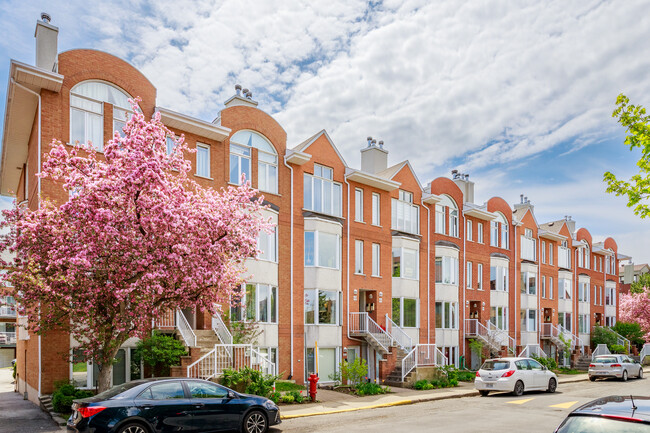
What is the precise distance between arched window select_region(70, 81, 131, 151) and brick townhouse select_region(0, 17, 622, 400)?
0.04 metres

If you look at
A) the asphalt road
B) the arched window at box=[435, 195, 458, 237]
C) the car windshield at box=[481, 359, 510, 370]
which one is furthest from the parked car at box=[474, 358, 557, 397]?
the arched window at box=[435, 195, 458, 237]

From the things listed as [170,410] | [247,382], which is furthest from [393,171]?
[170,410]

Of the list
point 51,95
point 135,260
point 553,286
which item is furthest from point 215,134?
point 553,286

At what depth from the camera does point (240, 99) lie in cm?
2420

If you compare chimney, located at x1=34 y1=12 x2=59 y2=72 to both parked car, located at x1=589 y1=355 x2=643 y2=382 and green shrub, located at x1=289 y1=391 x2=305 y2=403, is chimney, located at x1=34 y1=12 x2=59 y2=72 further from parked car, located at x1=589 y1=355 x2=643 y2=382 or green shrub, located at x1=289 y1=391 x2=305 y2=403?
parked car, located at x1=589 y1=355 x2=643 y2=382

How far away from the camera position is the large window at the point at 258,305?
22.0 m

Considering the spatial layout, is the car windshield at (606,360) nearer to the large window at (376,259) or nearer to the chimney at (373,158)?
the large window at (376,259)

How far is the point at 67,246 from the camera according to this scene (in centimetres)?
1345

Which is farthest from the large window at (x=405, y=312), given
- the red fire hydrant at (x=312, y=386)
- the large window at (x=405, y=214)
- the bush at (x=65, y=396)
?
the bush at (x=65, y=396)

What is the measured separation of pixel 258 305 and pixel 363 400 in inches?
Result: 228

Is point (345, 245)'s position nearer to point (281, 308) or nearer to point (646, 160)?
point (281, 308)

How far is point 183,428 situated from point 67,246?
5.29 m

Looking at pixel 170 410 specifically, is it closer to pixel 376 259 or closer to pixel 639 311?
pixel 376 259

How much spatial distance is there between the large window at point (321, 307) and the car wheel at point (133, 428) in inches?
552
